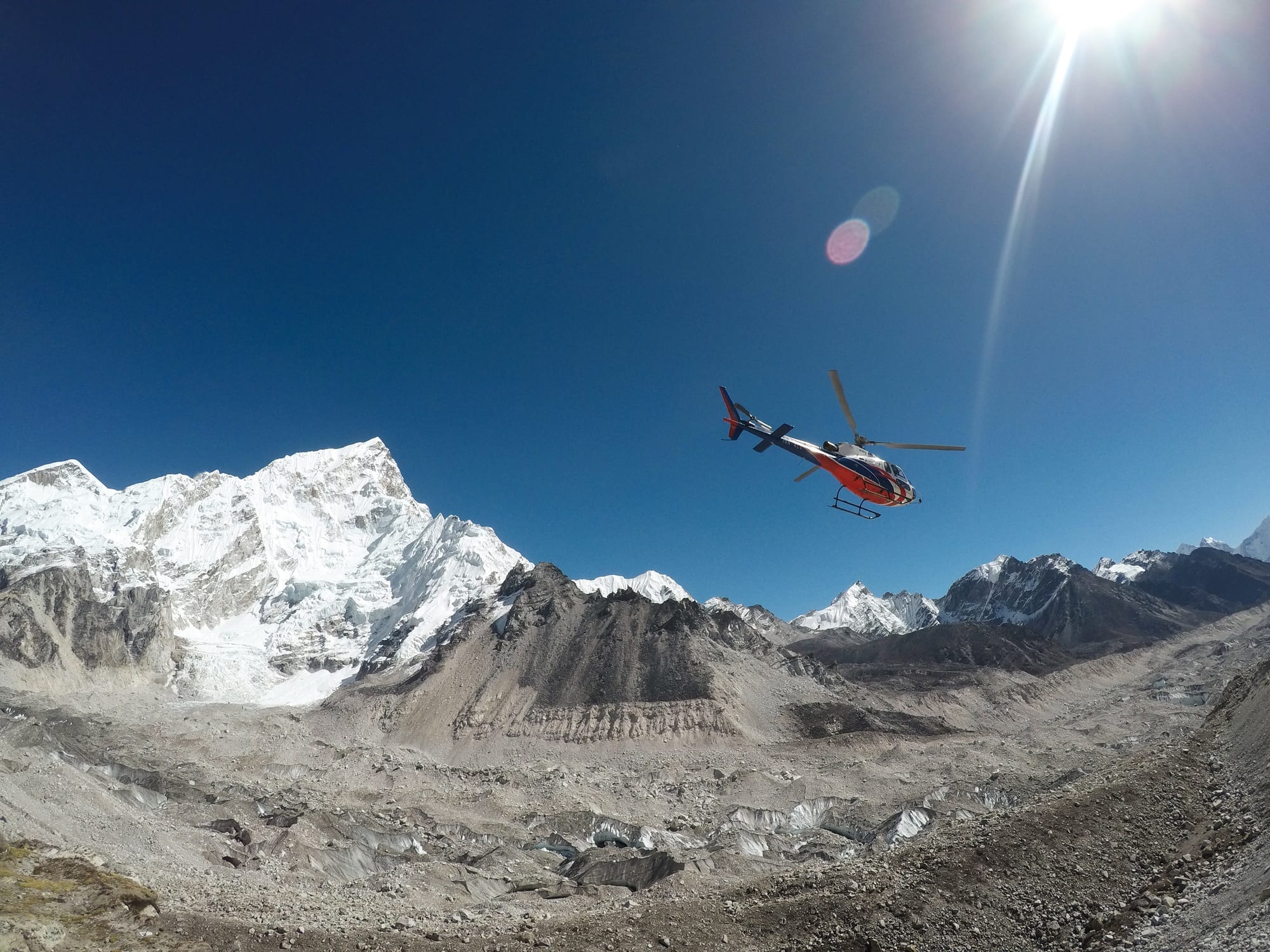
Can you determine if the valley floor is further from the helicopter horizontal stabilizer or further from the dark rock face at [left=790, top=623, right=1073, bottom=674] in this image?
the dark rock face at [left=790, top=623, right=1073, bottom=674]

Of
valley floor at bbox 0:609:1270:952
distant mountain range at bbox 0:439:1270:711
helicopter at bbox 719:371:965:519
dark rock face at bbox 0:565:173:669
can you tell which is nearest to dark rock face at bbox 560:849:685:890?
valley floor at bbox 0:609:1270:952

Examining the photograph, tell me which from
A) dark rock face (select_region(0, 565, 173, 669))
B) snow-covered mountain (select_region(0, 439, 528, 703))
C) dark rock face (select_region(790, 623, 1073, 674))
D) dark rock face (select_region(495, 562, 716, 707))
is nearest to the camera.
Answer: dark rock face (select_region(495, 562, 716, 707))

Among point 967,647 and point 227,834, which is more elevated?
point 967,647

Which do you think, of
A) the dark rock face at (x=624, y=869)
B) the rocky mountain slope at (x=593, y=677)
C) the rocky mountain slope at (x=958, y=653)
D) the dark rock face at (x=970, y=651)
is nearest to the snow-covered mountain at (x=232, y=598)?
the rocky mountain slope at (x=593, y=677)

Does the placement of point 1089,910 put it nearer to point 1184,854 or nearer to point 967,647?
point 1184,854

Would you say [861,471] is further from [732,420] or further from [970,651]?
[970,651]

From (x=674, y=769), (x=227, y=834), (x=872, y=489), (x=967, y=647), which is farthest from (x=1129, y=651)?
(x=227, y=834)
